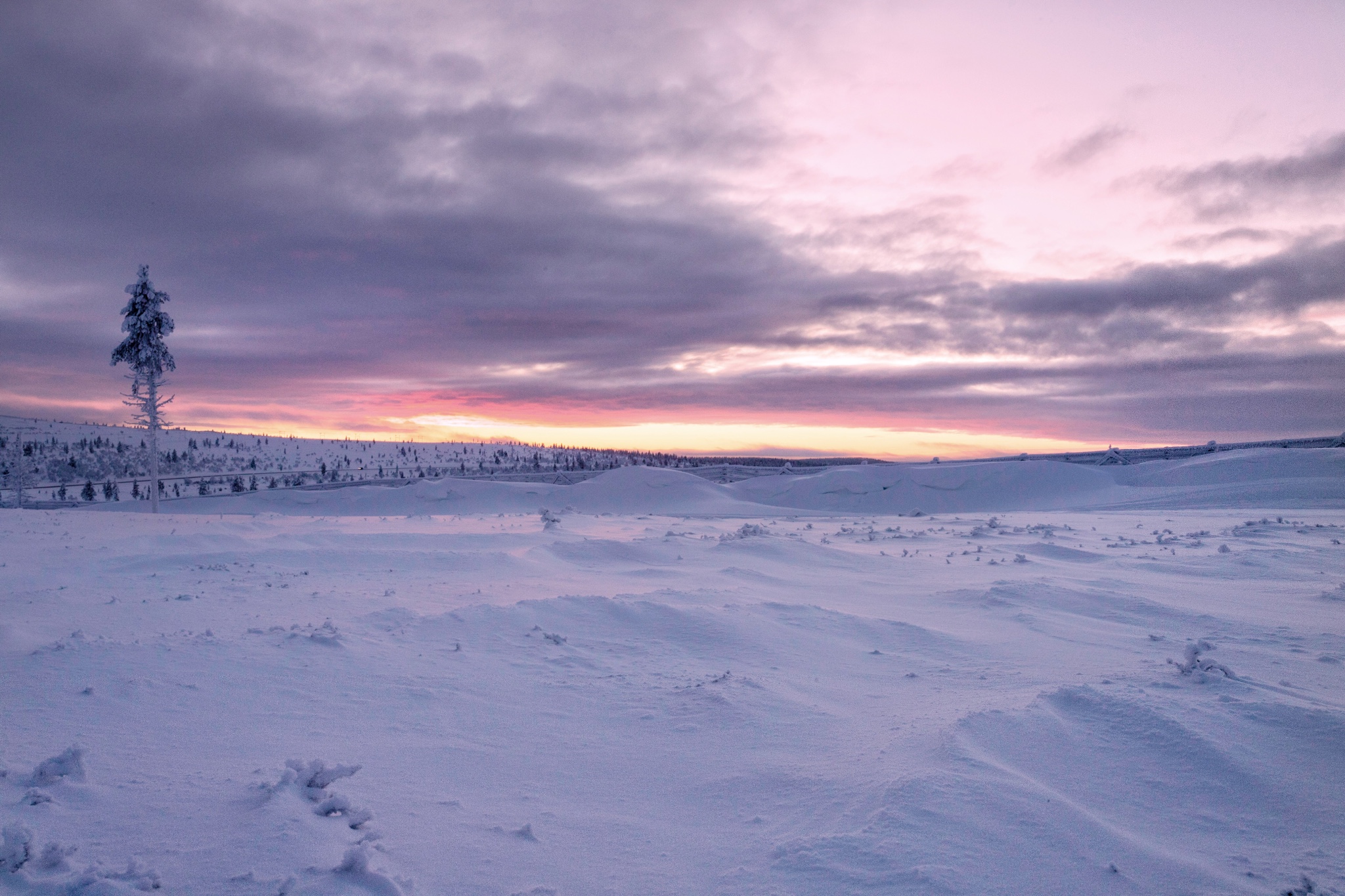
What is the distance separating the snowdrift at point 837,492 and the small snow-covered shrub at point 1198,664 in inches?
769

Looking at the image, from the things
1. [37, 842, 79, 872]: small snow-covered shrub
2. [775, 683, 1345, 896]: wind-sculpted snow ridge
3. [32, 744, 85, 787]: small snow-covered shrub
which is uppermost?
[32, 744, 85, 787]: small snow-covered shrub

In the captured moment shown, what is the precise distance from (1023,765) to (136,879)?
4.21 meters

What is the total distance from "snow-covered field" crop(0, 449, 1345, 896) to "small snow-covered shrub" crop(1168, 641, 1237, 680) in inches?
0.8

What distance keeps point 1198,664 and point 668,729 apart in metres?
3.93

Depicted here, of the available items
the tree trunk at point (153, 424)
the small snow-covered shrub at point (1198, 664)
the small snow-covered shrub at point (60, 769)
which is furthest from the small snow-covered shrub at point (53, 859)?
the tree trunk at point (153, 424)

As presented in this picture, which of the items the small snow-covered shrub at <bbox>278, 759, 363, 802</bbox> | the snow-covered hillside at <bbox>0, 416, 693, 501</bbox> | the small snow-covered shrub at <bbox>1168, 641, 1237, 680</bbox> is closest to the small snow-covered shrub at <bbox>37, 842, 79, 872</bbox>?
the small snow-covered shrub at <bbox>278, 759, 363, 802</bbox>

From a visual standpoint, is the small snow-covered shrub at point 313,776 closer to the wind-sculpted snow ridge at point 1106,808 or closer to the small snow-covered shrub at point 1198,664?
the wind-sculpted snow ridge at point 1106,808

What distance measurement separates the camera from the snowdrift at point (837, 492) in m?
25.9

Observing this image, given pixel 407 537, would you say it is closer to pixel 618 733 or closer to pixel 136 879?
pixel 618 733

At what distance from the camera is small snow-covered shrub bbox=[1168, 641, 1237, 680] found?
523 cm

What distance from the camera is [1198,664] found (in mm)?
5297

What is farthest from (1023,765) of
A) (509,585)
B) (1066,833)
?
(509,585)

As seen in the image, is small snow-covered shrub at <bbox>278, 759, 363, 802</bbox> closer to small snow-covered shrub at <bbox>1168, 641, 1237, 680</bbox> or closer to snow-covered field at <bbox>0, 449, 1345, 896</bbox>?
snow-covered field at <bbox>0, 449, 1345, 896</bbox>

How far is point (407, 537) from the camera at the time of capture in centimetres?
1367
